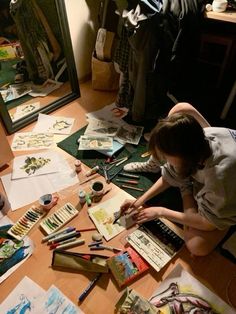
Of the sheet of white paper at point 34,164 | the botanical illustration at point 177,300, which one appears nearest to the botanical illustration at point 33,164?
the sheet of white paper at point 34,164

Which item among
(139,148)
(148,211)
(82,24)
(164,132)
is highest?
(164,132)

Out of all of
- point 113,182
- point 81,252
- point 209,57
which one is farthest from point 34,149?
point 209,57

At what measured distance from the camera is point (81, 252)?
3.67ft

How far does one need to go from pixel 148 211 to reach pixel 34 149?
84 centimetres

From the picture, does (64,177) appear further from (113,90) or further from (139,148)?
(113,90)

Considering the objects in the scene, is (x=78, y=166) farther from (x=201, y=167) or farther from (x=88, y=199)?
(x=201, y=167)

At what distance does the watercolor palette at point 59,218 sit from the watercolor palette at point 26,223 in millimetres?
50

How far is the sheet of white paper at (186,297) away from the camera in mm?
955

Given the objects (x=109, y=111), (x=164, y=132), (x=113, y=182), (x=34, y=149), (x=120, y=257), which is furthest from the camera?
(x=109, y=111)

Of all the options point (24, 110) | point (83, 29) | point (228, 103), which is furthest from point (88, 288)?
point (83, 29)

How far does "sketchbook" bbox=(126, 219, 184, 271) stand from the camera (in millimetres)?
1077

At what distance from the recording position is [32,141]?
65.7 inches

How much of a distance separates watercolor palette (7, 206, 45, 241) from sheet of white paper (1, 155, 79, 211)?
0.24 feet

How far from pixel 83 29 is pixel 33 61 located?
47cm
